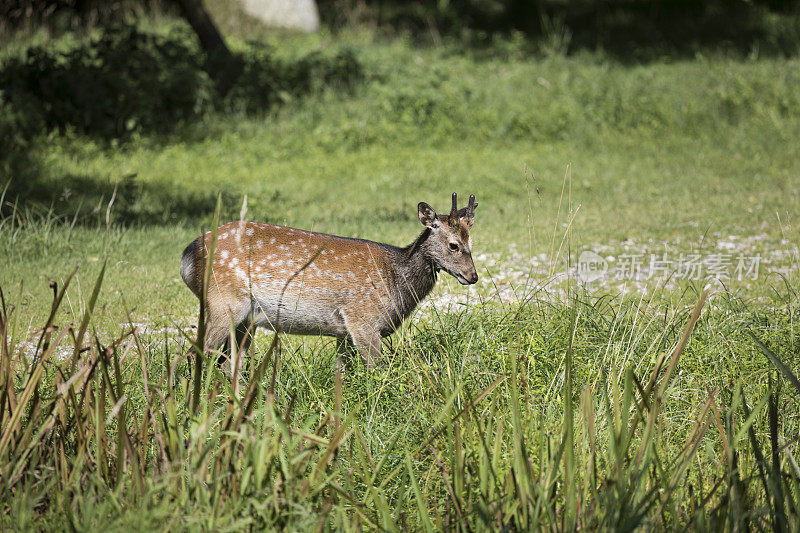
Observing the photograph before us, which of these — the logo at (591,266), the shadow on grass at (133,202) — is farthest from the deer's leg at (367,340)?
the shadow on grass at (133,202)

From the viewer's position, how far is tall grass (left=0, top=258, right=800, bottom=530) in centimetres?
331

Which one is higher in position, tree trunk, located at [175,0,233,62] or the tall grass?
tree trunk, located at [175,0,233,62]

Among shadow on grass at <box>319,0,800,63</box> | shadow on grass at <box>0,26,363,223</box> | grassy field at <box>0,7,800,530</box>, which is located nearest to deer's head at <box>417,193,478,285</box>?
grassy field at <box>0,7,800,530</box>

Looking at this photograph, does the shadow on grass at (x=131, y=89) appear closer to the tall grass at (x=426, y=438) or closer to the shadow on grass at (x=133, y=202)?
the shadow on grass at (x=133, y=202)

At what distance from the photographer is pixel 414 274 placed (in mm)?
5879

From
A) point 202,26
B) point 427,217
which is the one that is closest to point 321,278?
point 427,217

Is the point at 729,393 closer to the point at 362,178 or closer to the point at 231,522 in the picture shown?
the point at 231,522

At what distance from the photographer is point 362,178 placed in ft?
38.7

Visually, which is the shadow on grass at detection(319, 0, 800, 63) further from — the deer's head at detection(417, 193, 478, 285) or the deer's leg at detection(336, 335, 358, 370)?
the deer's leg at detection(336, 335, 358, 370)

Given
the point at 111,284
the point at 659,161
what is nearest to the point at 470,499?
the point at 111,284

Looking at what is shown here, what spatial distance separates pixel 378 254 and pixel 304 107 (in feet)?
28.4

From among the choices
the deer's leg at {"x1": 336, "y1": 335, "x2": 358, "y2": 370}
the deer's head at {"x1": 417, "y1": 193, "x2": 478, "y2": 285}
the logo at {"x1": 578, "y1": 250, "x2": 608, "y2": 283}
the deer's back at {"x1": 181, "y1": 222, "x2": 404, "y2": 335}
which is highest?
the deer's head at {"x1": 417, "y1": 193, "x2": 478, "y2": 285}

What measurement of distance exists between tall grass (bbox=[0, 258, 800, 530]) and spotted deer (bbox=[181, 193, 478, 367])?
0.46 m

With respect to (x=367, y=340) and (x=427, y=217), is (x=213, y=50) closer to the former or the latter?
(x=427, y=217)
